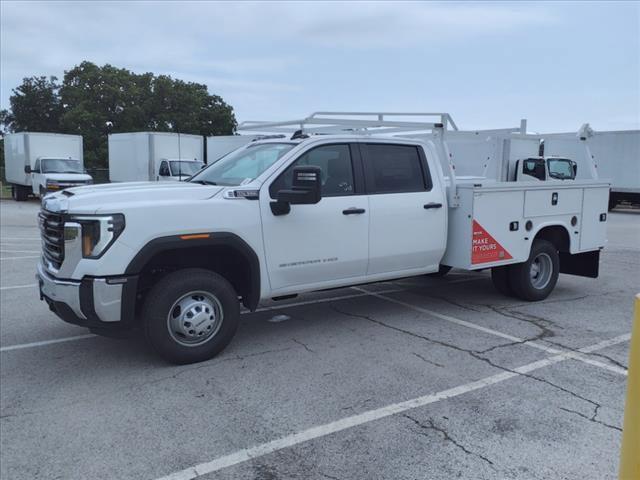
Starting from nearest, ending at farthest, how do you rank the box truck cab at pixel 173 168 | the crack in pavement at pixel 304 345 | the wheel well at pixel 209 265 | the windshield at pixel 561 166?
the wheel well at pixel 209 265 → the crack in pavement at pixel 304 345 → the windshield at pixel 561 166 → the box truck cab at pixel 173 168

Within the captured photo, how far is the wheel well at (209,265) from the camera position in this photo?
16.2 ft

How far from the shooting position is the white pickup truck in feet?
14.9

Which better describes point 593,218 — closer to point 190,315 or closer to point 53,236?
point 190,315

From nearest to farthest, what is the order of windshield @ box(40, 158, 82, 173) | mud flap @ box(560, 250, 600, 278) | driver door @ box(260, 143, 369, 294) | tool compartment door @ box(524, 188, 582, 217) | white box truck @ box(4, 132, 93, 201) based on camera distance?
driver door @ box(260, 143, 369, 294) → tool compartment door @ box(524, 188, 582, 217) → mud flap @ box(560, 250, 600, 278) → white box truck @ box(4, 132, 93, 201) → windshield @ box(40, 158, 82, 173)

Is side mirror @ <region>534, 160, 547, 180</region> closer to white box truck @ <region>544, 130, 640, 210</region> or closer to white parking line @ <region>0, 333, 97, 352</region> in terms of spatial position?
white parking line @ <region>0, 333, 97, 352</region>

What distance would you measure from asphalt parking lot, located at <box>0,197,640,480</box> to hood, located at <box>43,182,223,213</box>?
145 cm

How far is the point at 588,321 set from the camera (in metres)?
6.54

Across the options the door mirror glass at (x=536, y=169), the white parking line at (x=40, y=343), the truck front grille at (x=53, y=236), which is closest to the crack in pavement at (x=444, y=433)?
the truck front grille at (x=53, y=236)

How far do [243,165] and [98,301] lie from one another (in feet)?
6.91

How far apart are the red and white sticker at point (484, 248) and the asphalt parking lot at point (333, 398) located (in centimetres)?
69

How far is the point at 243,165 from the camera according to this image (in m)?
5.83

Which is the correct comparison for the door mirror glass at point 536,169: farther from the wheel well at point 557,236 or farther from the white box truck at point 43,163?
the white box truck at point 43,163

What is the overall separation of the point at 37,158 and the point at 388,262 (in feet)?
80.5

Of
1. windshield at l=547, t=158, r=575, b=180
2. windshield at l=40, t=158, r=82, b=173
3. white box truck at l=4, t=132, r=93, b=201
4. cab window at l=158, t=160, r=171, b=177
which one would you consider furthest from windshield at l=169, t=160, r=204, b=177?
windshield at l=547, t=158, r=575, b=180
